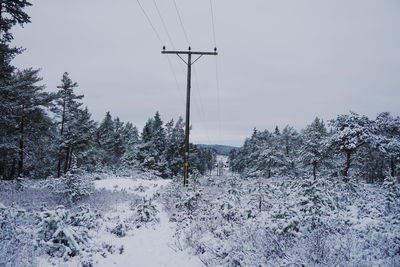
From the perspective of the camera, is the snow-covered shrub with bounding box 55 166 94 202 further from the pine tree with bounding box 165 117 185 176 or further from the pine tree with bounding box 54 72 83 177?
the pine tree with bounding box 165 117 185 176

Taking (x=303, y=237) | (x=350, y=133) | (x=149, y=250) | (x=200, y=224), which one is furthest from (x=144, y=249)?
(x=350, y=133)

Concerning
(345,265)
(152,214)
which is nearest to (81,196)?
(152,214)

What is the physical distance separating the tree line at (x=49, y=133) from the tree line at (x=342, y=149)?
14753 millimetres

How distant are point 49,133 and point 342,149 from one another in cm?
2466

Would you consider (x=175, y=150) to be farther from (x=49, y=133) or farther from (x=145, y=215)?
(x=145, y=215)

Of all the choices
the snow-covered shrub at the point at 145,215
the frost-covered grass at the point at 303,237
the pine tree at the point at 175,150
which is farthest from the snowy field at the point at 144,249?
the pine tree at the point at 175,150

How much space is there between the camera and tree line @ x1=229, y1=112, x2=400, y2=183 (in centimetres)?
1567

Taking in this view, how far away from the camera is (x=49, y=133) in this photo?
19172 mm

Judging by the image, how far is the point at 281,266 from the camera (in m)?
3.70

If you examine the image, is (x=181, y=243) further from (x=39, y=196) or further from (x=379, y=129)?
(x=379, y=129)

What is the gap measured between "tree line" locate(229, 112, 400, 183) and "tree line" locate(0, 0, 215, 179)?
14.8 m

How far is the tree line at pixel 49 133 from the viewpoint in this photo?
12.0 metres

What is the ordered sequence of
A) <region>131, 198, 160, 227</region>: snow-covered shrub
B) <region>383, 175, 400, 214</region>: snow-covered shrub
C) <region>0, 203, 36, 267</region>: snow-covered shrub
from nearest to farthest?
<region>0, 203, 36, 267</region>: snow-covered shrub, <region>383, 175, 400, 214</region>: snow-covered shrub, <region>131, 198, 160, 227</region>: snow-covered shrub

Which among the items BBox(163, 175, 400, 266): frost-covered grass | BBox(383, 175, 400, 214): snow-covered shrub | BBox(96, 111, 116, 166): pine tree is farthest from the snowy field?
BBox(96, 111, 116, 166): pine tree
